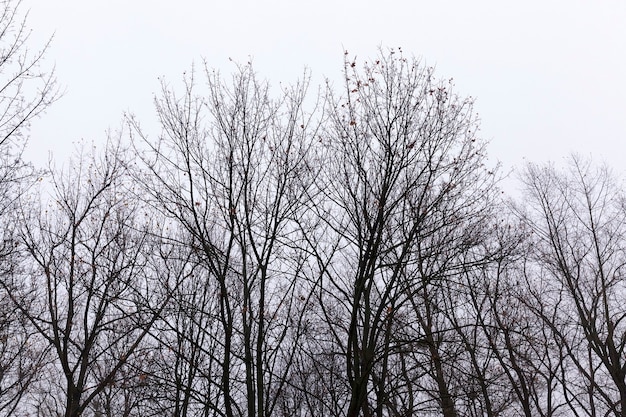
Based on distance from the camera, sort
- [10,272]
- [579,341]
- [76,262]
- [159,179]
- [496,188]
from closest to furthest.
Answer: [496,188]
[159,179]
[10,272]
[76,262]
[579,341]

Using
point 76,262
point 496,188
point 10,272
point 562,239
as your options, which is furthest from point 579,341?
point 10,272

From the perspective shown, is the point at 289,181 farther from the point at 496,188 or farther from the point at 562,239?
the point at 562,239

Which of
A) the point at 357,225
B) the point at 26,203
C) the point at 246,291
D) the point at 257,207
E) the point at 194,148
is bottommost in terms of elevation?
the point at 246,291

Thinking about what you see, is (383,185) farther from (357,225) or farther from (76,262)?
(76,262)

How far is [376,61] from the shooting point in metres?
7.78

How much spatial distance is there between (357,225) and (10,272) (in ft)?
20.1

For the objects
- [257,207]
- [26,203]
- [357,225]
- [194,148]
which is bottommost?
[357,225]

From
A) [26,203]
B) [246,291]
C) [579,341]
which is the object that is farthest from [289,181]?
[579,341]

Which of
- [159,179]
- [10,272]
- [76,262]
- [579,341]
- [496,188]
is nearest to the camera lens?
[496,188]

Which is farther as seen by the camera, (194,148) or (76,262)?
(76,262)

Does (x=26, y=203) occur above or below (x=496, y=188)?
above

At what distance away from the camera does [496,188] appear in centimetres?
743

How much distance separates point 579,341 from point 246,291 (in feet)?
39.0

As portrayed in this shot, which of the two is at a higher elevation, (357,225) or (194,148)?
(194,148)
